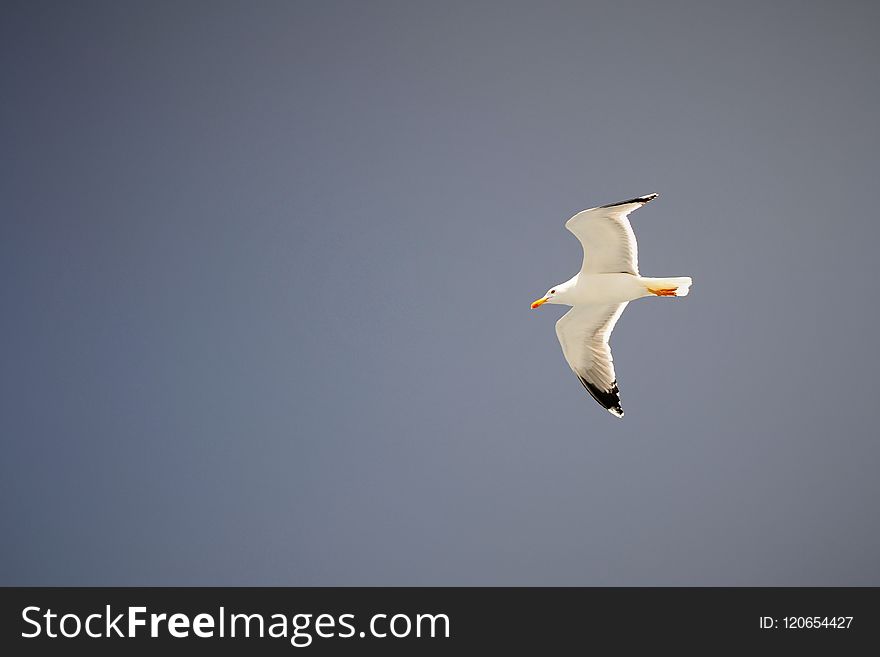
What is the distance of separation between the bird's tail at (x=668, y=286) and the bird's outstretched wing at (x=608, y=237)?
0.80 ft

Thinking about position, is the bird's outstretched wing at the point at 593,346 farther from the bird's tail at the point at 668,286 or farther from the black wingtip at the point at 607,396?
the bird's tail at the point at 668,286

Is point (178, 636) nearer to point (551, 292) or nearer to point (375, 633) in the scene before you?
point (375, 633)

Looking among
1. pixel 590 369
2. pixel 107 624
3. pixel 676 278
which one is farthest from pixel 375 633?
pixel 676 278

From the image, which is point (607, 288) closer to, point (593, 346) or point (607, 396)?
point (593, 346)

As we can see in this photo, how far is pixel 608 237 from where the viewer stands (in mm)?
11328

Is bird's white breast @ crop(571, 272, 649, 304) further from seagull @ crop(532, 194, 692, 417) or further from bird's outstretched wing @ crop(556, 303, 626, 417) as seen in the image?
bird's outstretched wing @ crop(556, 303, 626, 417)

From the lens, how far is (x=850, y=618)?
16.2 metres

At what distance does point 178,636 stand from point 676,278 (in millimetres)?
9266

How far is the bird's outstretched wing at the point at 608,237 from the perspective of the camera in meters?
10.9

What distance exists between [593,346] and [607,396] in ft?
2.09

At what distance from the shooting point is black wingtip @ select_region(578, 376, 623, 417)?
12492 millimetres

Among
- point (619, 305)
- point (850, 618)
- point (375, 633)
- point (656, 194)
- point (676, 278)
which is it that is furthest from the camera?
point (850, 618)

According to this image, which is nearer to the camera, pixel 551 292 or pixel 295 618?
pixel 551 292

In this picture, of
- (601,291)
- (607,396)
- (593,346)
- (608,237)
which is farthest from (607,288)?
(607,396)
